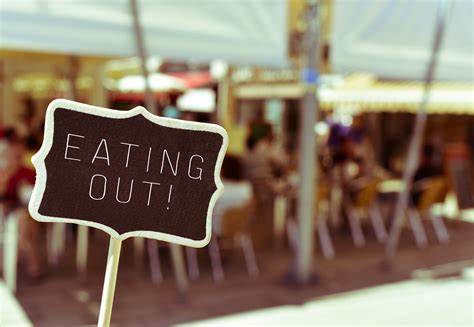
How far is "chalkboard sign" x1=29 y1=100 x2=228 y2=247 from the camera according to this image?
2342 mm

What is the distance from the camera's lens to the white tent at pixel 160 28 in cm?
480

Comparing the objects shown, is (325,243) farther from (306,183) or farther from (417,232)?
(306,183)

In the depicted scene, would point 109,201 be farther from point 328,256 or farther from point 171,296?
point 328,256

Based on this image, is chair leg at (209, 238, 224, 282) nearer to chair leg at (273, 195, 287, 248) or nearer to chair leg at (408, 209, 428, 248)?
chair leg at (273, 195, 287, 248)

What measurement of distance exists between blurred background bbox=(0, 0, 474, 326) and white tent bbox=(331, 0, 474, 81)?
15 mm

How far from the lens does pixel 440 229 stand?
9.02 meters

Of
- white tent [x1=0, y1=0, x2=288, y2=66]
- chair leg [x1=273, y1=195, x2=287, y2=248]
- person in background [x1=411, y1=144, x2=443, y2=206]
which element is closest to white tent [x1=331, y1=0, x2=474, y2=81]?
white tent [x1=0, y1=0, x2=288, y2=66]

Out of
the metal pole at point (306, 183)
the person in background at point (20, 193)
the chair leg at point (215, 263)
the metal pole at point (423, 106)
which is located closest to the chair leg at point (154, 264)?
the chair leg at point (215, 263)

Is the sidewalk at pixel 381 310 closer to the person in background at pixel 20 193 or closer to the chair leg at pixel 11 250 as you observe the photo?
the chair leg at pixel 11 250

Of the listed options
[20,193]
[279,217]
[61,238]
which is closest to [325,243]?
[279,217]

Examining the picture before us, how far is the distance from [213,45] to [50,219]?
347cm

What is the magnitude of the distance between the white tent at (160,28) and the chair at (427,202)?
333cm

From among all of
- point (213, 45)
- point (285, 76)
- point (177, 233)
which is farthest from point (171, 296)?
point (285, 76)

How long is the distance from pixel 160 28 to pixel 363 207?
158 inches
